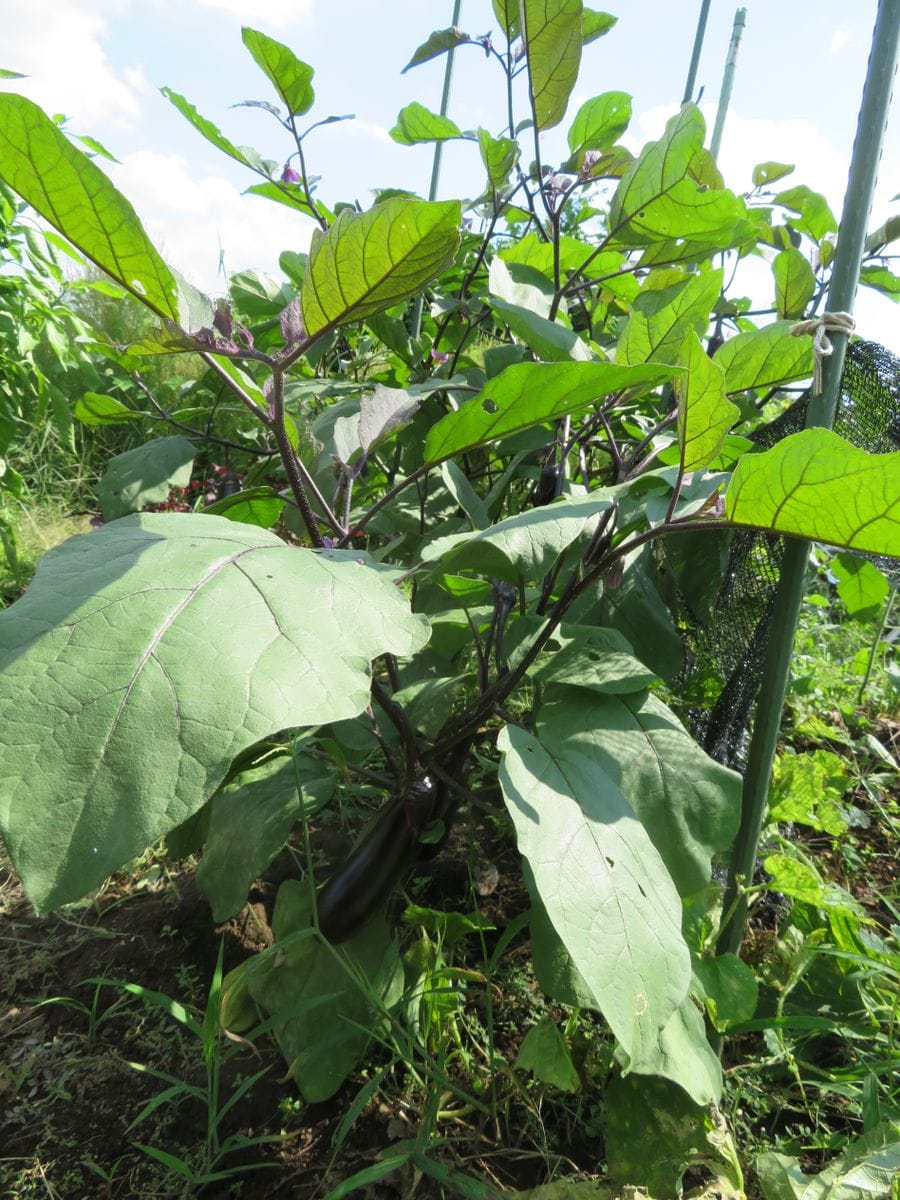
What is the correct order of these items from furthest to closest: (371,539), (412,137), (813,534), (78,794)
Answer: (371,539) → (412,137) → (813,534) → (78,794)

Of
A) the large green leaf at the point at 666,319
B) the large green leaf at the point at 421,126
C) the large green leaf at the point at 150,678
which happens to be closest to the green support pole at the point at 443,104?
the large green leaf at the point at 421,126

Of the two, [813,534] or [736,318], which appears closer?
[813,534]

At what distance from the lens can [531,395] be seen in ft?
2.64

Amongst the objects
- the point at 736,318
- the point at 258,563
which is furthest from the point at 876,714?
the point at 258,563

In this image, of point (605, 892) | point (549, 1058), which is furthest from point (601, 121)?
point (549, 1058)

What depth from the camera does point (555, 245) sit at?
1.30 metres

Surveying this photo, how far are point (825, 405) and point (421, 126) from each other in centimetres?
113

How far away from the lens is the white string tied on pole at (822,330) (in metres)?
0.99

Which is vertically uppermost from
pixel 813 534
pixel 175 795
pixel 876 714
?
pixel 813 534

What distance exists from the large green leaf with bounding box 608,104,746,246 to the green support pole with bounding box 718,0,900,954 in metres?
0.24

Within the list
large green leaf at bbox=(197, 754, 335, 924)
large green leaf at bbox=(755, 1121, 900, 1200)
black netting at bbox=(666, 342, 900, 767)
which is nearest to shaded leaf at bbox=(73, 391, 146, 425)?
large green leaf at bbox=(197, 754, 335, 924)

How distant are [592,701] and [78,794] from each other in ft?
2.33

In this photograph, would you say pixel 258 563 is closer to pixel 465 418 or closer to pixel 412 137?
pixel 465 418

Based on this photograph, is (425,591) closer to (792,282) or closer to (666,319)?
(666,319)
